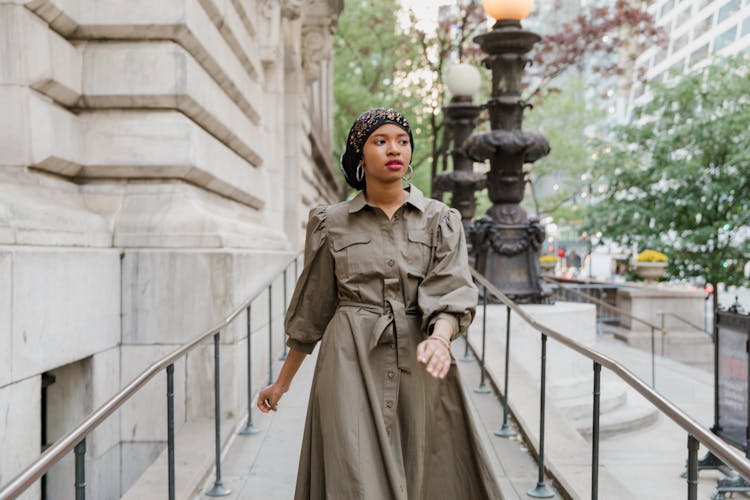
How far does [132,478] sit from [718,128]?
1612 centimetres

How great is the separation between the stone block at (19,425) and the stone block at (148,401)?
1.03 metres

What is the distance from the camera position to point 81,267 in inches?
202

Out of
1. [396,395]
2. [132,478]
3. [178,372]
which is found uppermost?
[396,395]


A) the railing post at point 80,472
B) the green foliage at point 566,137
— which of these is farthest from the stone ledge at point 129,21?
the green foliage at point 566,137

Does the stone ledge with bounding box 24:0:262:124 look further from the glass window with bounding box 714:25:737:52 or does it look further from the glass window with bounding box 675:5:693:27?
the glass window with bounding box 675:5:693:27

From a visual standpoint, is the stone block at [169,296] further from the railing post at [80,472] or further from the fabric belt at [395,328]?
the railing post at [80,472]

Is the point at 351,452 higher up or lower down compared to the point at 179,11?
lower down

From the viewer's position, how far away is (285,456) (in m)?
5.45

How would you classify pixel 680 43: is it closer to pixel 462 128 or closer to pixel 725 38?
pixel 725 38

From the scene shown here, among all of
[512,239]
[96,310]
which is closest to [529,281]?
[512,239]

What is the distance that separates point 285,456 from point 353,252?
2.96 metres

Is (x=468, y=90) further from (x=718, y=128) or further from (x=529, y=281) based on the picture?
(x=718, y=128)

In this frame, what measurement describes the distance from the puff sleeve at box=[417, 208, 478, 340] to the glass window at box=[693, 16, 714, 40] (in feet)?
187

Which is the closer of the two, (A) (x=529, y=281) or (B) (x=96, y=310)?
(B) (x=96, y=310)
